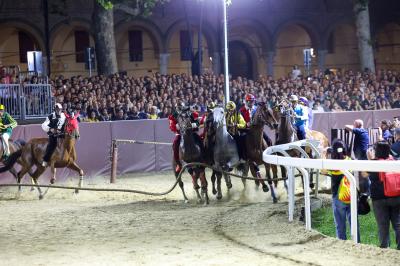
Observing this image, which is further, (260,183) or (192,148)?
(260,183)

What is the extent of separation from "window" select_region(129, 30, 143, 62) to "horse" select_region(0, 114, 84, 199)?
23003 mm

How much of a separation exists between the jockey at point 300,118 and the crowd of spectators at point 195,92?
18.0 feet

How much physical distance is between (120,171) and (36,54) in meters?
6.34

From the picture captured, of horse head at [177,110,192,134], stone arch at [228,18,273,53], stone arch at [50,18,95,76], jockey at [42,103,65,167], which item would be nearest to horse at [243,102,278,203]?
horse head at [177,110,192,134]

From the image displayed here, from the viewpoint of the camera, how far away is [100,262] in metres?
9.73

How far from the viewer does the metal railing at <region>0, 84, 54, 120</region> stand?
25.0 meters

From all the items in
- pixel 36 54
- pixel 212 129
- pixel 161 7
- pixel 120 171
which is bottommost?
pixel 120 171

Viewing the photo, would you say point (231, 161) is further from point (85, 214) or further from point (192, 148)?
point (85, 214)

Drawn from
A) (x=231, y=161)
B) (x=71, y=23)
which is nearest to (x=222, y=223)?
(x=231, y=161)

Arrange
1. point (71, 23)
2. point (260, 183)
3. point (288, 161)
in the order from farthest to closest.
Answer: point (71, 23) → point (260, 183) → point (288, 161)

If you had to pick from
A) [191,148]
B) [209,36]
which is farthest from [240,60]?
[191,148]

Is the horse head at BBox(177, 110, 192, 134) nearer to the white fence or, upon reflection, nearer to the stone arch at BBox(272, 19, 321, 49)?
the white fence

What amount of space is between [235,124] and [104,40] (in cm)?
1641

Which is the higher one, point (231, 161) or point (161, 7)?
point (161, 7)
